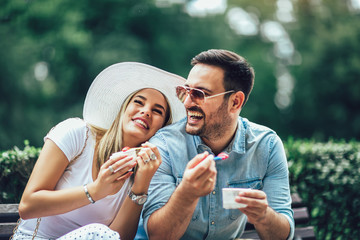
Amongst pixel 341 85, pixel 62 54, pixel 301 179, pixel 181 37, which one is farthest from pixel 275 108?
pixel 301 179

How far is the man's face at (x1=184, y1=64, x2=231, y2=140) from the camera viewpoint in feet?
10.8

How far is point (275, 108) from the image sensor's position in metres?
26.8

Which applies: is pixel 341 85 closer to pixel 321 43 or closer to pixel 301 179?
pixel 321 43

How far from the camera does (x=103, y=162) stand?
10.7ft

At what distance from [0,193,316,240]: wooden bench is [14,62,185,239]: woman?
12.0 inches

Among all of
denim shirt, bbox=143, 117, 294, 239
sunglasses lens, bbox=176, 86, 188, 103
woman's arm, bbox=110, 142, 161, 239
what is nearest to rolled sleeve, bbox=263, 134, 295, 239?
denim shirt, bbox=143, 117, 294, 239

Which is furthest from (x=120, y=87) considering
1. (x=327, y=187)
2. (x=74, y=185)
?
(x=327, y=187)

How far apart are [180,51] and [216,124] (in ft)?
70.1

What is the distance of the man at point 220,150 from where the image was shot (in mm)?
3137

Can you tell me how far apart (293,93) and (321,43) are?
146 inches

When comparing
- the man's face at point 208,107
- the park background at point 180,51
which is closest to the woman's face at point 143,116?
the man's face at point 208,107

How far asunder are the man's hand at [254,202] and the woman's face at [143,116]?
1.11 metres

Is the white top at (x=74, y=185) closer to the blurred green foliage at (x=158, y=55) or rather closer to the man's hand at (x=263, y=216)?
the man's hand at (x=263, y=216)

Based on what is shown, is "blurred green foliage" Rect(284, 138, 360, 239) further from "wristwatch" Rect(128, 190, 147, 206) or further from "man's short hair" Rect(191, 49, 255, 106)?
"wristwatch" Rect(128, 190, 147, 206)
